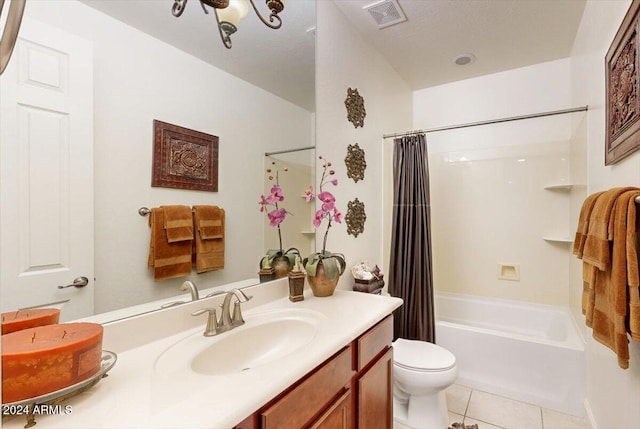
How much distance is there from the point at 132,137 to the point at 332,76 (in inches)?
51.8

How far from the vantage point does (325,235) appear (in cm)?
173

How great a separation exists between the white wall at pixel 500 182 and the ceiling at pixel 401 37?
8.6 inches

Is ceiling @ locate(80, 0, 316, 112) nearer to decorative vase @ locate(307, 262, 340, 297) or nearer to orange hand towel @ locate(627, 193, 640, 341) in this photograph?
decorative vase @ locate(307, 262, 340, 297)

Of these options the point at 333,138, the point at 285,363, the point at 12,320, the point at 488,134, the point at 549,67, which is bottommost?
the point at 285,363

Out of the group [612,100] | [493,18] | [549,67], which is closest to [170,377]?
[612,100]

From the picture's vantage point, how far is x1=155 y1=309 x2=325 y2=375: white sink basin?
0.92m

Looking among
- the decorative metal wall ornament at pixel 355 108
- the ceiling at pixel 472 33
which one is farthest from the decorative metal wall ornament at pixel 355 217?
the ceiling at pixel 472 33

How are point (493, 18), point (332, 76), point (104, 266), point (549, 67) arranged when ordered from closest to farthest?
point (104, 266), point (332, 76), point (493, 18), point (549, 67)

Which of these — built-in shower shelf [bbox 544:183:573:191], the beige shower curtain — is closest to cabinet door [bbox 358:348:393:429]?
the beige shower curtain

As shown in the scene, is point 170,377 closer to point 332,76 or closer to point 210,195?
point 210,195

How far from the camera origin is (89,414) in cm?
63

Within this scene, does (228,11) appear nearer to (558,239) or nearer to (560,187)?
(560,187)

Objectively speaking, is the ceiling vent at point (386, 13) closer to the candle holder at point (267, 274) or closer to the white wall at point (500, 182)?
the white wall at point (500, 182)

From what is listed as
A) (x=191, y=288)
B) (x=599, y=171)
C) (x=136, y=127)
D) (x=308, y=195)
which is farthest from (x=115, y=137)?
(x=599, y=171)
